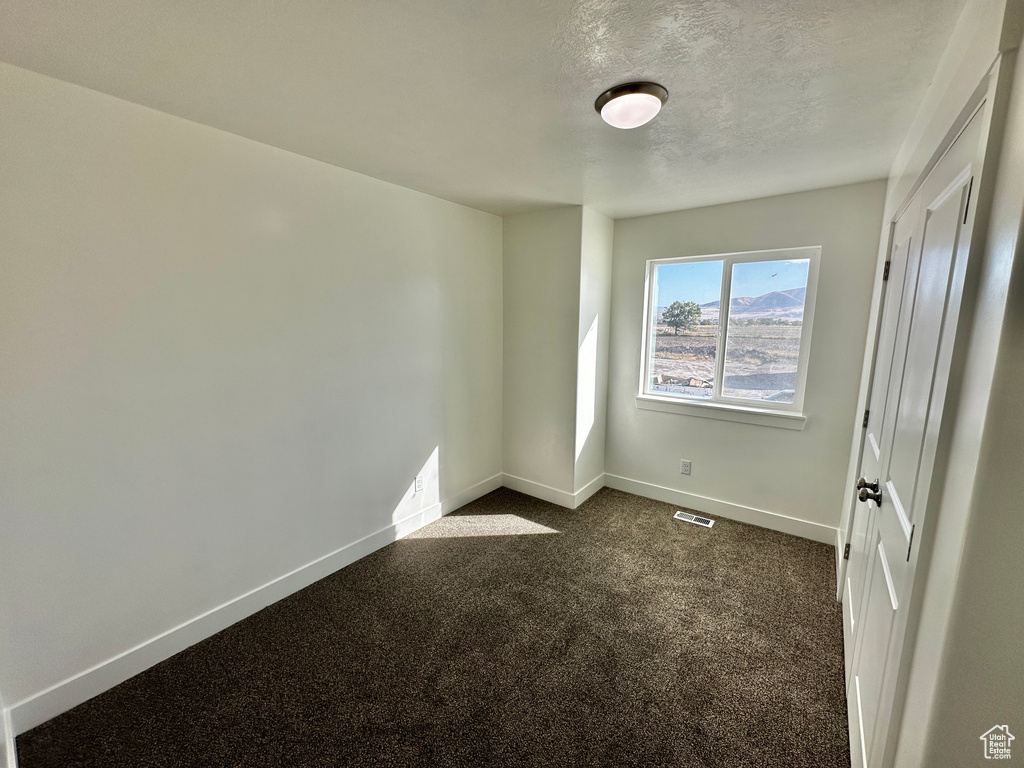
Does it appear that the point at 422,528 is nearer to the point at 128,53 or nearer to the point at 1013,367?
the point at 128,53

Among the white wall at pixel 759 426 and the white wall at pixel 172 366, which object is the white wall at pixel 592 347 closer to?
the white wall at pixel 759 426

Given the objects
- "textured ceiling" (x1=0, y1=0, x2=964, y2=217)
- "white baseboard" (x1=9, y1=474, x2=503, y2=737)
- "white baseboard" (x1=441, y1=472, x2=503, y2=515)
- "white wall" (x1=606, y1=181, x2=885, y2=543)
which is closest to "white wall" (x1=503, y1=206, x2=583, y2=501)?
"white baseboard" (x1=441, y1=472, x2=503, y2=515)

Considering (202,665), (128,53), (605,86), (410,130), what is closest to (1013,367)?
(605,86)

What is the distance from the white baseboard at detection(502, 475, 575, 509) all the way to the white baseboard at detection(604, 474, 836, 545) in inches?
21.7

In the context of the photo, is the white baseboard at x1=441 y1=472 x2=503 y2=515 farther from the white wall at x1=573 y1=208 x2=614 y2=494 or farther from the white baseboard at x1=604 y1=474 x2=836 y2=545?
the white baseboard at x1=604 y1=474 x2=836 y2=545

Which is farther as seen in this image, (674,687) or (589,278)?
(589,278)

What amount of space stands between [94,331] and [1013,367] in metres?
2.63

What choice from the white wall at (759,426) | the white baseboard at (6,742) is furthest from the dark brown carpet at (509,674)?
the white wall at (759,426)

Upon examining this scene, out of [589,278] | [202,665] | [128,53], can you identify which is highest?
[128,53]

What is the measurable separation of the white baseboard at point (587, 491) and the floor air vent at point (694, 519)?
0.68 metres

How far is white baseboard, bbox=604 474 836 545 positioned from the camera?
9.74 feet

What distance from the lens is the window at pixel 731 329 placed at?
2.91 metres

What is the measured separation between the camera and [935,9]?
1.13m

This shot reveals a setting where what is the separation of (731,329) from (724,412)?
23.9 inches
